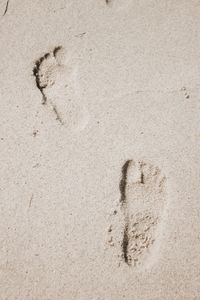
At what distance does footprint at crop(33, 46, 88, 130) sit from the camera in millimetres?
1366

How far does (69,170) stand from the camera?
4.47 feet

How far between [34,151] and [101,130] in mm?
274

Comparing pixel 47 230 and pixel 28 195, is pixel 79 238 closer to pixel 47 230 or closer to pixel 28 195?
pixel 47 230

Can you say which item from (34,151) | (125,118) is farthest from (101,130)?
(34,151)

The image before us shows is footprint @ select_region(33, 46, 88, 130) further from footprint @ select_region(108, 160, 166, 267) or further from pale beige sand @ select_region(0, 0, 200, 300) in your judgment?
footprint @ select_region(108, 160, 166, 267)

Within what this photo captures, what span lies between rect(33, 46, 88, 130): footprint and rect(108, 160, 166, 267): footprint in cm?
29

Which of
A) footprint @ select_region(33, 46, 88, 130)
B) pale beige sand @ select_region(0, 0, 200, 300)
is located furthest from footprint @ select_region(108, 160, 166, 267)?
footprint @ select_region(33, 46, 88, 130)

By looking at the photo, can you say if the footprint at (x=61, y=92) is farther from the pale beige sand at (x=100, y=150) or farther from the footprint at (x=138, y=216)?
the footprint at (x=138, y=216)

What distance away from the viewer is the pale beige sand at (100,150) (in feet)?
4.26

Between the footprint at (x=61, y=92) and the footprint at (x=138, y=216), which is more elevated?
the footprint at (x=61, y=92)

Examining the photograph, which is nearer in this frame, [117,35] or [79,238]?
[79,238]

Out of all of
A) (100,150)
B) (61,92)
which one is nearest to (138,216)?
(100,150)

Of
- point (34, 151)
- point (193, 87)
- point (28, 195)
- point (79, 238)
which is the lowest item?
point (79, 238)

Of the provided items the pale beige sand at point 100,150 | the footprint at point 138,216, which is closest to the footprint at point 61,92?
the pale beige sand at point 100,150
